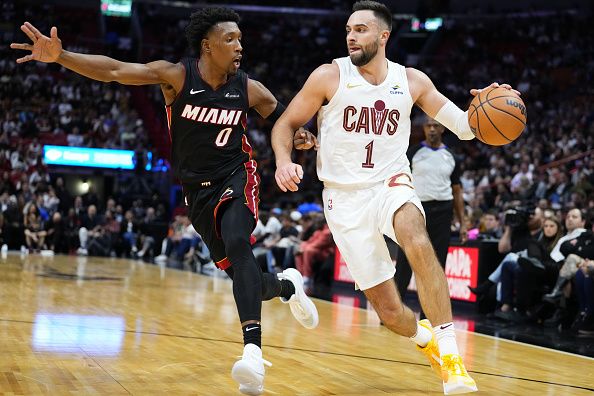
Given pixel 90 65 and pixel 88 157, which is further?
pixel 88 157

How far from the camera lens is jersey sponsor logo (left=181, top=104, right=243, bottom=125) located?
15.8ft

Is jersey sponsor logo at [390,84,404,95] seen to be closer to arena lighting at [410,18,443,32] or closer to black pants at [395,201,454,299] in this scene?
black pants at [395,201,454,299]

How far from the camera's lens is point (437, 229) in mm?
7574

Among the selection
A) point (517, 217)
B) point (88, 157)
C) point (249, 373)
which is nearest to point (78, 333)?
point (249, 373)

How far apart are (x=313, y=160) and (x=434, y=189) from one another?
16949mm

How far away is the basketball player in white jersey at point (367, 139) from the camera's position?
454cm

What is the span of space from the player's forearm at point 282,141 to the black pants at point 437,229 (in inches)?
128

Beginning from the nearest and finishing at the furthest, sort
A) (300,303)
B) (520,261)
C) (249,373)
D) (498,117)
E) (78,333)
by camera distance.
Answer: (249,373) → (498,117) → (300,303) → (78,333) → (520,261)

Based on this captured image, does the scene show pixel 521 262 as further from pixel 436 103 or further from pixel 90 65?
pixel 90 65

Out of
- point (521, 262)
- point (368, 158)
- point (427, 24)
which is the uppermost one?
point (427, 24)

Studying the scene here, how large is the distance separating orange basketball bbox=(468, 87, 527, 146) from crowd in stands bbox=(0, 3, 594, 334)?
13.2 ft

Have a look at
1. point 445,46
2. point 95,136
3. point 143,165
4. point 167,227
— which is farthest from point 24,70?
point 445,46

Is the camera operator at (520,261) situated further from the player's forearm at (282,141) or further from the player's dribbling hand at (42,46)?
the player's dribbling hand at (42,46)

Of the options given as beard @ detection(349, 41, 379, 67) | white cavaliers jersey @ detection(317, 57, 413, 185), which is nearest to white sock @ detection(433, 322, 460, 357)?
white cavaliers jersey @ detection(317, 57, 413, 185)
